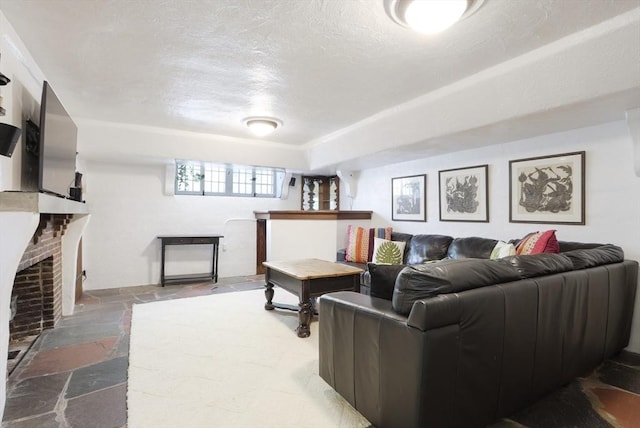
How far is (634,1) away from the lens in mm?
1773

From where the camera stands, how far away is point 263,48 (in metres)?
2.26

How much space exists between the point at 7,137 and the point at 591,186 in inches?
163

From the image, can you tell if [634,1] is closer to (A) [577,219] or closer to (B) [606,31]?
(B) [606,31]

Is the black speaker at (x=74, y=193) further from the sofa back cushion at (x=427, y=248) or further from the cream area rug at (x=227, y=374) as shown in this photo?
the sofa back cushion at (x=427, y=248)

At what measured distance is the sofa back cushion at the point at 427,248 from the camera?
378cm

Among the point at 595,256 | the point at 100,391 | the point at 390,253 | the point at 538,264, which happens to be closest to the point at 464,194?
the point at 390,253

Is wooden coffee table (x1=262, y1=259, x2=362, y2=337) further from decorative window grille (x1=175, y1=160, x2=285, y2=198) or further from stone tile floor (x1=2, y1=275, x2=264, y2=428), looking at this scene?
decorative window grille (x1=175, y1=160, x2=285, y2=198)

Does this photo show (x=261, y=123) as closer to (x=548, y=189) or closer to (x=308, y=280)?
(x=308, y=280)

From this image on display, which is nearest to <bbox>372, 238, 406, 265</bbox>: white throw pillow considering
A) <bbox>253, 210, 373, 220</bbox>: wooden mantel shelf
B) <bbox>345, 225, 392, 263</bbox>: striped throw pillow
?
<bbox>345, 225, 392, 263</bbox>: striped throw pillow

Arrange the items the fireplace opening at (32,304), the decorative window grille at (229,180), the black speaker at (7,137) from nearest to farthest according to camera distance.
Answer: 1. the black speaker at (7,137)
2. the fireplace opening at (32,304)
3. the decorative window grille at (229,180)

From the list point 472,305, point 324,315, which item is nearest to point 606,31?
point 472,305

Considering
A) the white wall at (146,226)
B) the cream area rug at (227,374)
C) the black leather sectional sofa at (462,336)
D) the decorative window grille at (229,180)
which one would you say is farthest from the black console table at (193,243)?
the black leather sectional sofa at (462,336)

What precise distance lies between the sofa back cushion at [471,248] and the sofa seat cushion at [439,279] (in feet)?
5.94

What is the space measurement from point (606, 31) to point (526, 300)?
69.3 inches
